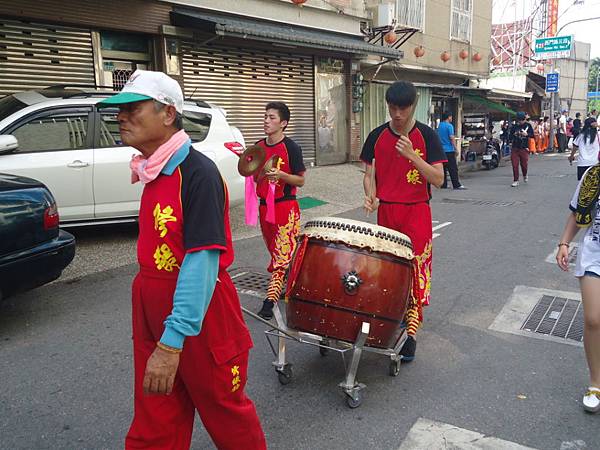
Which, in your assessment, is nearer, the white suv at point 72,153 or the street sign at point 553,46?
the white suv at point 72,153

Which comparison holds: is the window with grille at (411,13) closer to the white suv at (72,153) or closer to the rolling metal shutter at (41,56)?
the rolling metal shutter at (41,56)

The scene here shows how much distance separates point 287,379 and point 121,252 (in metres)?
4.06

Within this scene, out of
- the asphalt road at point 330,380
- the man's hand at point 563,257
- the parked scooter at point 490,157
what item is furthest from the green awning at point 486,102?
the man's hand at point 563,257

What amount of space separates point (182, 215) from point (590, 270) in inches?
97.0

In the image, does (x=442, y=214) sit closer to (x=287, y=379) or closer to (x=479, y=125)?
(x=287, y=379)

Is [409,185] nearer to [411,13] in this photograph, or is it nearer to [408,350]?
[408,350]

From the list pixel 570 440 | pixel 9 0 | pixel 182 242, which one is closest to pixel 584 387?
pixel 570 440

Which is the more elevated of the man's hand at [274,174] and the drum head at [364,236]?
the man's hand at [274,174]

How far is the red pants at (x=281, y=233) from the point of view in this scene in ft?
14.8

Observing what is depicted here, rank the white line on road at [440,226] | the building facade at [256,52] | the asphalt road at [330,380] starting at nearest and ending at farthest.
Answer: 1. the asphalt road at [330,380]
2. the white line on road at [440,226]
3. the building facade at [256,52]

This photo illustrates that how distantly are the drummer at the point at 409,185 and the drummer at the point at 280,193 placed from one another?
32.7 inches

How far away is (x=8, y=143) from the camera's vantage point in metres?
5.70

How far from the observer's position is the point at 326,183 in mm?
12891

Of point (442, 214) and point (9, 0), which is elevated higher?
point (9, 0)
